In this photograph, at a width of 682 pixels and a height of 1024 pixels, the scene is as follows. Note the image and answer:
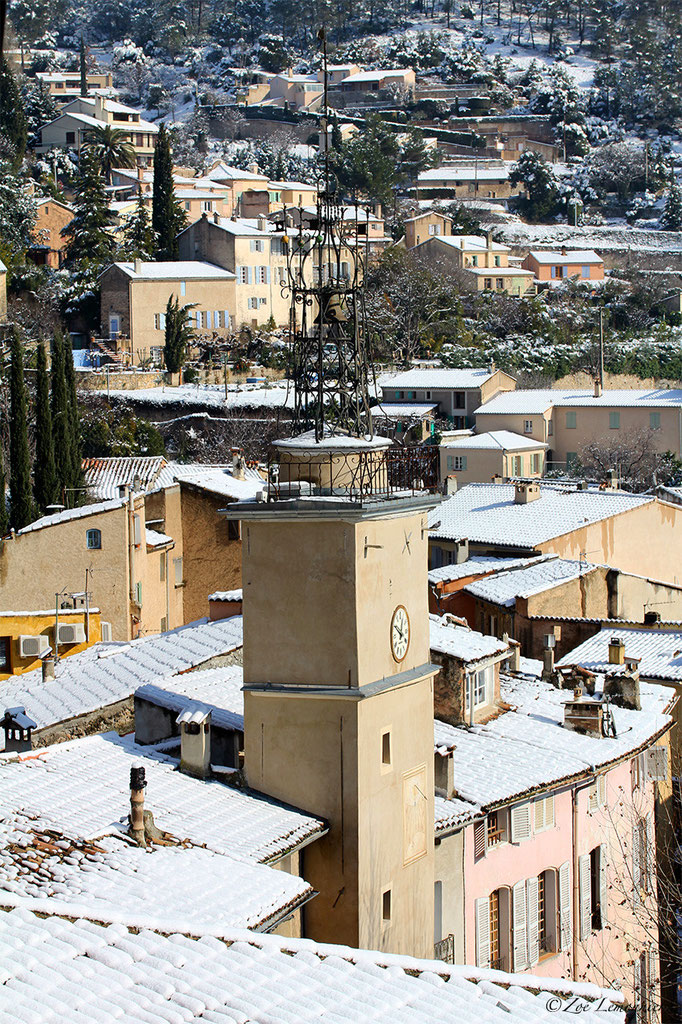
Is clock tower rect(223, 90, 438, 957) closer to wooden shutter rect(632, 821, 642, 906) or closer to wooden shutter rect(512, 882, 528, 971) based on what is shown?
wooden shutter rect(512, 882, 528, 971)

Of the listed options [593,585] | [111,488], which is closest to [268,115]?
[111,488]

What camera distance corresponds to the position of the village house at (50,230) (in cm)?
7388

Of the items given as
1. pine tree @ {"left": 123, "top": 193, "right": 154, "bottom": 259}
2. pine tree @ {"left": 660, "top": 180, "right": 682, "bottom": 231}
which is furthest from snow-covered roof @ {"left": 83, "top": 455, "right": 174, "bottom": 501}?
pine tree @ {"left": 660, "top": 180, "right": 682, "bottom": 231}

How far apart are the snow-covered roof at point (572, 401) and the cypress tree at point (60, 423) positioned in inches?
843

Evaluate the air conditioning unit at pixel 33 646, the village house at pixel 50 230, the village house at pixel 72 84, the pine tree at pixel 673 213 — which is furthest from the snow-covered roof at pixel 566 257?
the air conditioning unit at pixel 33 646

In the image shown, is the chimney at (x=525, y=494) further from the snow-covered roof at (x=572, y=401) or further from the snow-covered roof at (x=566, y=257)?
the snow-covered roof at (x=566, y=257)

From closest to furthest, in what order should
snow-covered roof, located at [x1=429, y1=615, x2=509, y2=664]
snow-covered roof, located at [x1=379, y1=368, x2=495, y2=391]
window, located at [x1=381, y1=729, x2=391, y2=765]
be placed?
window, located at [x1=381, y1=729, x2=391, y2=765] → snow-covered roof, located at [x1=429, y1=615, x2=509, y2=664] → snow-covered roof, located at [x1=379, y1=368, x2=495, y2=391]

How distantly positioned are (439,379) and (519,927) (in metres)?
44.2

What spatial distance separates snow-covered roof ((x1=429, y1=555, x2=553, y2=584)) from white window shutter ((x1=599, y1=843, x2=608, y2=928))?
1018 centimetres

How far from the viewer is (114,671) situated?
65.0 feet

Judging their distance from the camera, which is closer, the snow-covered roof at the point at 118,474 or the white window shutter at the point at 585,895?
the white window shutter at the point at 585,895

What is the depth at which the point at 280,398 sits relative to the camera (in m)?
57.4

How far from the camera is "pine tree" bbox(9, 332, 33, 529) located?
34719 mm

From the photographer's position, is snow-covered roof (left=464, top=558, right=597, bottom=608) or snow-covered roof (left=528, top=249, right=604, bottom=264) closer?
snow-covered roof (left=464, top=558, right=597, bottom=608)
